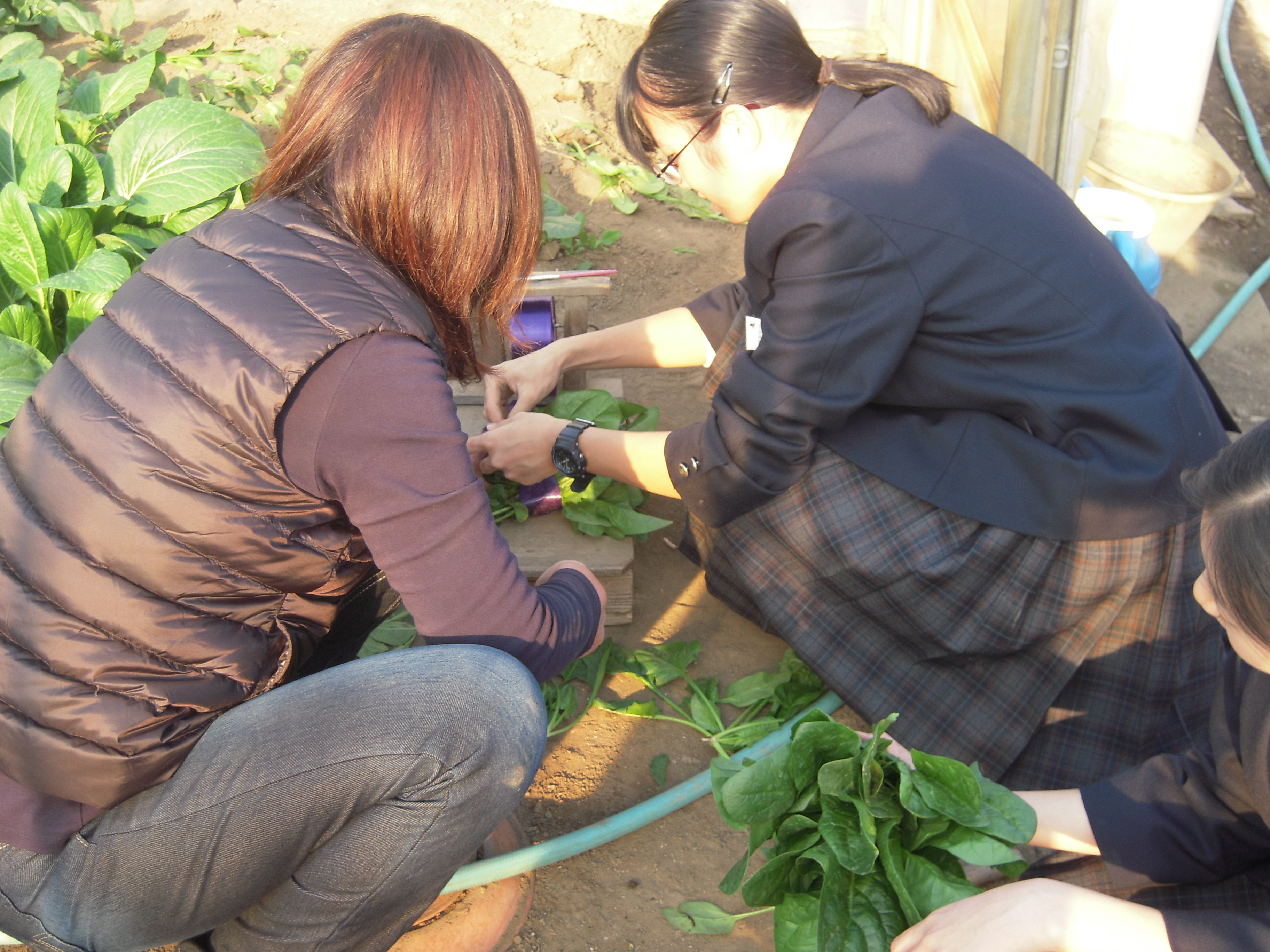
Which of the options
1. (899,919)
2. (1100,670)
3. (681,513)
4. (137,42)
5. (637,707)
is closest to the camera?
(899,919)

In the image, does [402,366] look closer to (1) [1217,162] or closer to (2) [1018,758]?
(2) [1018,758]

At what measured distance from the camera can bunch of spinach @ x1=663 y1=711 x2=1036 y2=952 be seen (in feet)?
4.38

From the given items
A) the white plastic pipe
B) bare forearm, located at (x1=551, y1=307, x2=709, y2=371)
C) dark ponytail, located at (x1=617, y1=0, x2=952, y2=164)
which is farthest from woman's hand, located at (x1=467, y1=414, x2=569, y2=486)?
the white plastic pipe

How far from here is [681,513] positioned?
2697 millimetres

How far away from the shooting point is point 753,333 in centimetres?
195

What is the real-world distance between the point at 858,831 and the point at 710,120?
1.24m

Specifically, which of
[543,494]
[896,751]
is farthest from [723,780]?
[543,494]

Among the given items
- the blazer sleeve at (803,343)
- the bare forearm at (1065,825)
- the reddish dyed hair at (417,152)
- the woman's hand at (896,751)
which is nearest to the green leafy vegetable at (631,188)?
the blazer sleeve at (803,343)

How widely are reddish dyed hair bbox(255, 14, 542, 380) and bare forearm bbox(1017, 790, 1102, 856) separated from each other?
3.88 ft

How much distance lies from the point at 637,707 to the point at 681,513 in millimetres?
708

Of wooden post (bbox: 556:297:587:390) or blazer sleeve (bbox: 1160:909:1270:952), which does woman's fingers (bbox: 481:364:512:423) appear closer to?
wooden post (bbox: 556:297:587:390)

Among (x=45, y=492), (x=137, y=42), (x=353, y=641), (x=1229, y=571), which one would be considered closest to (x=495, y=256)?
(x=45, y=492)

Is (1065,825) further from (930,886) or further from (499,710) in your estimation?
(499,710)

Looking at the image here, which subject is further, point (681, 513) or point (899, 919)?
point (681, 513)
